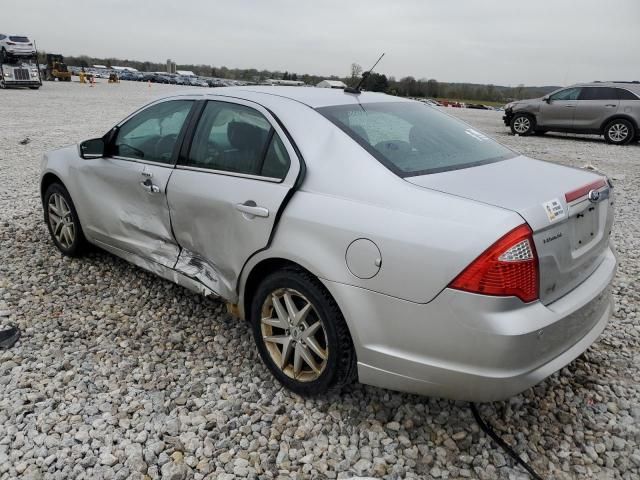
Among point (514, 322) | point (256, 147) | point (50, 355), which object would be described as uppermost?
point (256, 147)

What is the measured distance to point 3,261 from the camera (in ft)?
14.4

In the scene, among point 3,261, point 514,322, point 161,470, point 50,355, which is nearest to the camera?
point 514,322

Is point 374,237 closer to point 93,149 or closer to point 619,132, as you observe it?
point 93,149

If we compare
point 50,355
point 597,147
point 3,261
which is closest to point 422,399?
point 50,355

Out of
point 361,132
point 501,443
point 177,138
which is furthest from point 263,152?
point 501,443

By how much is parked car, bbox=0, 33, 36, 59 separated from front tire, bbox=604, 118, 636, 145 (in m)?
30.0

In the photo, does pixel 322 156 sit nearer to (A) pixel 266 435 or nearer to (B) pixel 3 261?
(A) pixel 266 435

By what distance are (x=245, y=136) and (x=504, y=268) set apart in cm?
163

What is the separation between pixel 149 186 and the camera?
330 centimetres

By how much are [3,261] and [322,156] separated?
3.35 meters

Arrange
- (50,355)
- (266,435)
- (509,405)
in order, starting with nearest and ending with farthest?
1. (266,435)
2. (509,405)
3. (50,355)

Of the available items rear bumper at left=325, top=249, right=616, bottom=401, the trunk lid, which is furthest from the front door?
the trunk lid

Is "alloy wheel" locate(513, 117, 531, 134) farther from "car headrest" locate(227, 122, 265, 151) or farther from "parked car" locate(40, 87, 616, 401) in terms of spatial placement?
"car headrest" locate(227, 122, 265, 151)

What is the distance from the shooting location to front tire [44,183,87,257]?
13.8 ft
